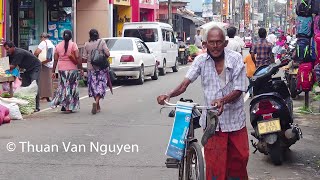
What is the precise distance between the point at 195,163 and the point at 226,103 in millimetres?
598

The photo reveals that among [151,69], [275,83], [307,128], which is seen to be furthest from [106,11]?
[275,83]

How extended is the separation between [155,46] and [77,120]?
38.6ft

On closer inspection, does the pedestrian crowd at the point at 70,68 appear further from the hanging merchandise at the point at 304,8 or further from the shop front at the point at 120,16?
the shop front at the point at 120,16

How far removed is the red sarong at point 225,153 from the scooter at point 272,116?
1850 millimetres

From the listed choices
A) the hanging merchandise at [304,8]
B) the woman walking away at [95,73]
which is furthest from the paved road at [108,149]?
the hanging merchandise at [304,8]

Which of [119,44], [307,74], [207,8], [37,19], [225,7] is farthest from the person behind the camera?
[225,7]

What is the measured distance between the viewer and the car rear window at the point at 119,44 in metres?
18.2

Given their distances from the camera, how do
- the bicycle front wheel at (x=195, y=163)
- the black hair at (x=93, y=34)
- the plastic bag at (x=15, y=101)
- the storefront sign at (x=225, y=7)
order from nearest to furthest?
the bicycle front wheel at (x=195, y=163)
the plastic bag at (x=15, y=101)
the black hair at (x=93, y=34)
the storefront sign at (x=225, y=7)

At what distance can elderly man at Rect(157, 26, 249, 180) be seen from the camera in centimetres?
507

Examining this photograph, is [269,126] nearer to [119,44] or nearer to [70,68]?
[70,68]

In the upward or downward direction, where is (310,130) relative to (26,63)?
downward

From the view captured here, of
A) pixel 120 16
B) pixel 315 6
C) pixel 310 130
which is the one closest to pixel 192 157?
pixel 315 6

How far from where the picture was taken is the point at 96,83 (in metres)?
12.0

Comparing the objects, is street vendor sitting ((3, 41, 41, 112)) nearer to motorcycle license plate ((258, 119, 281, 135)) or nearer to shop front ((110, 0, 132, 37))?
motorcycle license plate ((258, 119, 281, 135))
